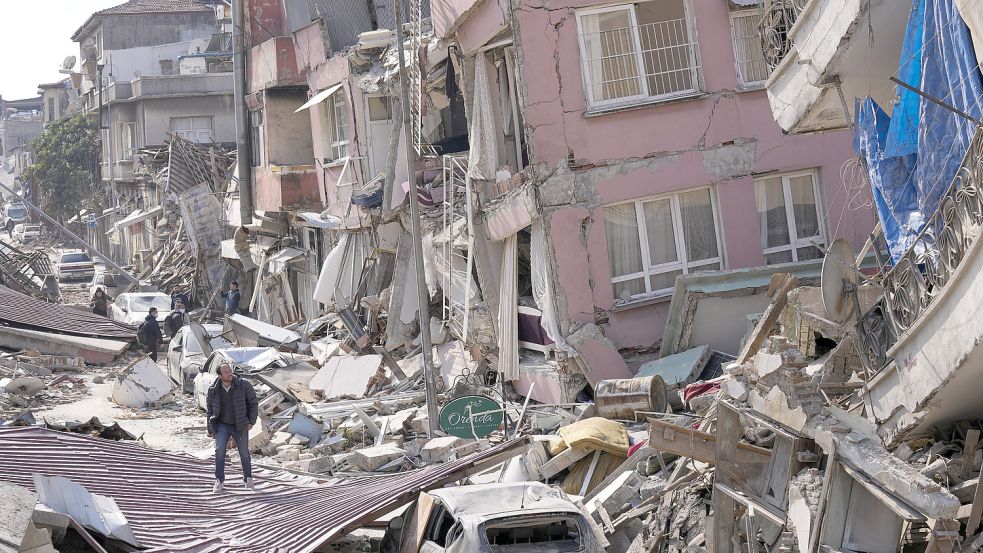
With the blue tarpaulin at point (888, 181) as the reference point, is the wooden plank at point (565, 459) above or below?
below

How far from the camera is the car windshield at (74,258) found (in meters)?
52.4

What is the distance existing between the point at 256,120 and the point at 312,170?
3219mm

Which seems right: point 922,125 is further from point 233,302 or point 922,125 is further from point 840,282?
point 233,302

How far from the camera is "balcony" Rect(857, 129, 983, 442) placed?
8.13 m

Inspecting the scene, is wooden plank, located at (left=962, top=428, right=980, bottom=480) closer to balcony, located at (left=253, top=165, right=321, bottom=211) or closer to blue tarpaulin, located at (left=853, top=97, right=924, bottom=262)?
blue tarpaulin, located at (left=853, top=97, right=924, bottom=262)

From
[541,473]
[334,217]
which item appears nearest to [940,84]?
[541,473]

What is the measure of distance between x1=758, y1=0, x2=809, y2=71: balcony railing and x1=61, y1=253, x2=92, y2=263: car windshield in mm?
45523

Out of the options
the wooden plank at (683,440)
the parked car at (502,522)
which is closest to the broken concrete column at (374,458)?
the parked car at (502,522)

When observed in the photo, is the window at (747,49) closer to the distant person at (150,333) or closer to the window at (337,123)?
the window at (337,123)

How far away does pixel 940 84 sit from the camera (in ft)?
29.7

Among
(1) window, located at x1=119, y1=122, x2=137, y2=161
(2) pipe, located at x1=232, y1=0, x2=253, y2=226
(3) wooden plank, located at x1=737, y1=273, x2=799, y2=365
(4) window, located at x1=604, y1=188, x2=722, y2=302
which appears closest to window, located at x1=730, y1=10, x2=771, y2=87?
(4) window, located at x1=604, y1=188, x2=722, y2=302

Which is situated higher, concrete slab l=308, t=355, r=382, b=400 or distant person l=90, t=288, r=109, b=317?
distant person l=90, t=288, r=109, b=317

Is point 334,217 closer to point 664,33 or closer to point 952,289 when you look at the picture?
point 664,33

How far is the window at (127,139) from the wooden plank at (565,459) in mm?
41869
